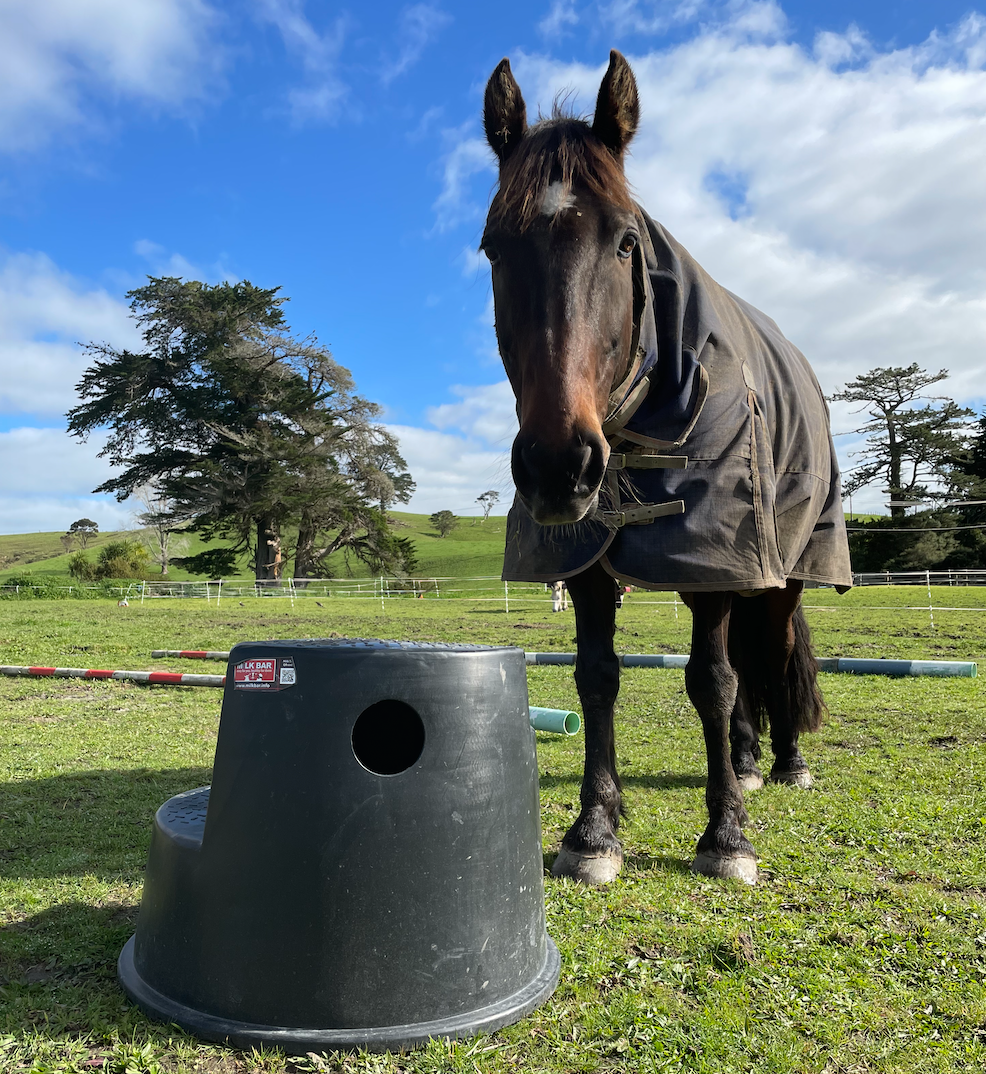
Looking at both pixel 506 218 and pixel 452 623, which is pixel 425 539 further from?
pixel 506 218

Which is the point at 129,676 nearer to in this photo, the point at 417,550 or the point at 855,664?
the point at 855,664

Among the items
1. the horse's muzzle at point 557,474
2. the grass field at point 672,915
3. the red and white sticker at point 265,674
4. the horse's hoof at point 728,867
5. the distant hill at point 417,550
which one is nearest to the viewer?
the grass field at point 672,915

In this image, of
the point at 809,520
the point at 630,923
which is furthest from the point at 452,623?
the point at 630,923

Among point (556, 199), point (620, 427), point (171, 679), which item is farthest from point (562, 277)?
point (171, 679)

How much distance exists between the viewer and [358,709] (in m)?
1.96

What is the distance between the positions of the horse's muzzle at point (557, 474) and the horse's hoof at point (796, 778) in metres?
3.06

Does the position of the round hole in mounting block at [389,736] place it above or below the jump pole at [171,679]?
above

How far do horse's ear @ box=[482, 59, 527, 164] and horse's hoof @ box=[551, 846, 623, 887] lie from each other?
2.79 m

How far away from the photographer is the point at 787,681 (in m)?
4.83

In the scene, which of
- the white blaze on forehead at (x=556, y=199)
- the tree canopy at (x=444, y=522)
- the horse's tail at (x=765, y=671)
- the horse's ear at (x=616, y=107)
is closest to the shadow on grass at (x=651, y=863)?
the horse's tail at (x=765, y=671)

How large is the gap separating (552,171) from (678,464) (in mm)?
1229

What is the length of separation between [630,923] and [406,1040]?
40.6 inches

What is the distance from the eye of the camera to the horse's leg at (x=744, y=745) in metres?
4.50

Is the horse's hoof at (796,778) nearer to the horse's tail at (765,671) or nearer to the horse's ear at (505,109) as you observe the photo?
the horse's tail at (765,671)
